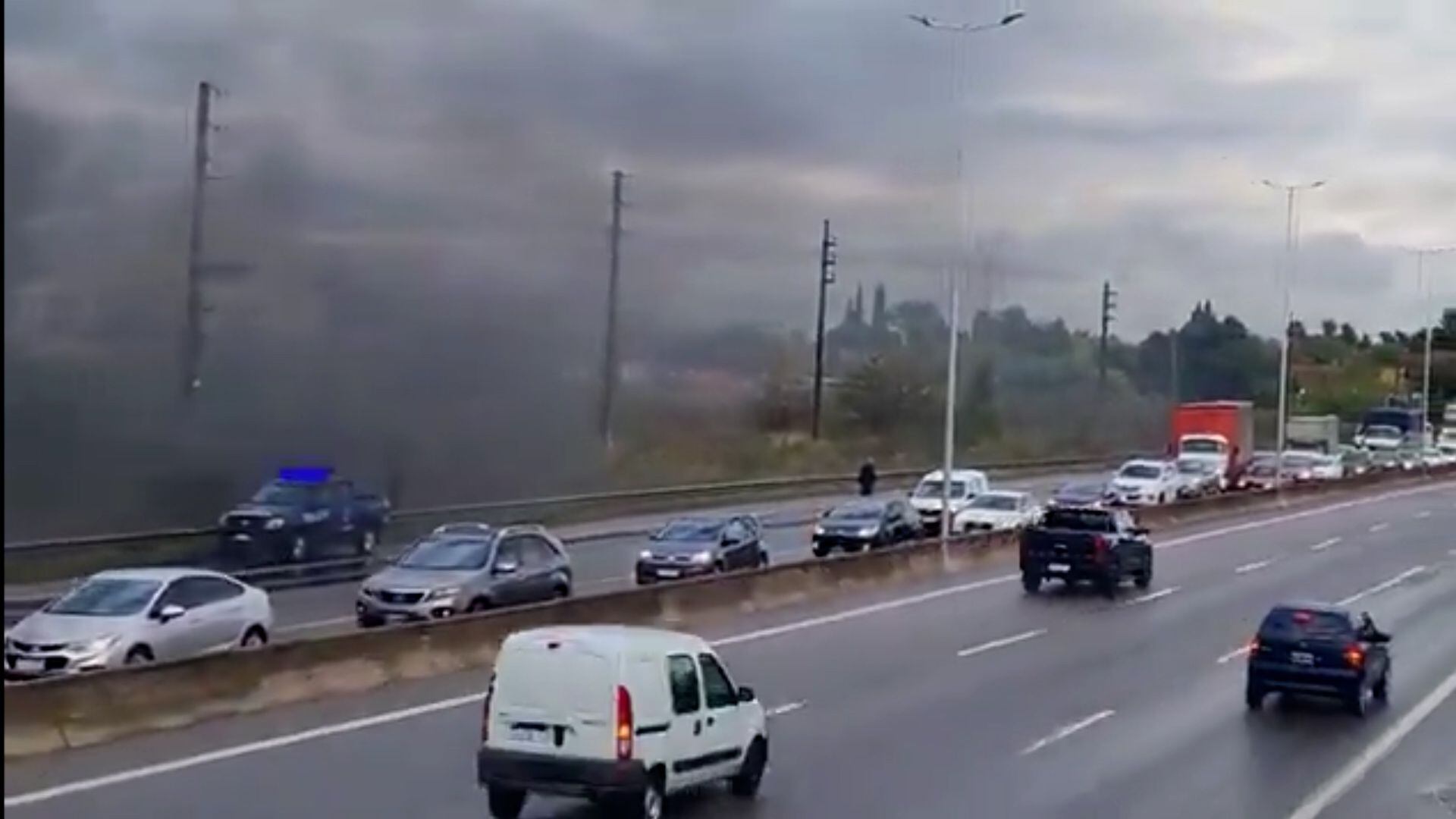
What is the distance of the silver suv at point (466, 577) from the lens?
31703 millimetres

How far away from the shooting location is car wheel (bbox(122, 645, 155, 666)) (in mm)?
24000

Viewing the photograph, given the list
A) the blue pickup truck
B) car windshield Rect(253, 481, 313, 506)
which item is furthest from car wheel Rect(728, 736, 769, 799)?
car windshield Rect(253, 481, 313, 506)

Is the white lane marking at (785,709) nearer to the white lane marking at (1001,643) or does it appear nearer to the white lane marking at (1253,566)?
the white lane marking at (1001,643)

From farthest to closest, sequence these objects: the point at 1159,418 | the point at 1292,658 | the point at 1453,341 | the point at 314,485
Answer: the point at 1453,341, the point at 1159,418, the point at 314,485, the point at 1292,658

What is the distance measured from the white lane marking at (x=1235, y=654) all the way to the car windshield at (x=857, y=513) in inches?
610

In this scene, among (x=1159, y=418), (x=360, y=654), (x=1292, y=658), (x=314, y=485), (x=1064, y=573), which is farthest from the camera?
(x=1159, y=418)

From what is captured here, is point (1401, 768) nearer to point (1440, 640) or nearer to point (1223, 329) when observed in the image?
point (1440, 640)

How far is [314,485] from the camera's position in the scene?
39.8 metres

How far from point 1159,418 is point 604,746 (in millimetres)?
96700

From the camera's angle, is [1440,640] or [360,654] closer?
[360,654]

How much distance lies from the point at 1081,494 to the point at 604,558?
18519mm

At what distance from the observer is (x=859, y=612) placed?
40.1 m

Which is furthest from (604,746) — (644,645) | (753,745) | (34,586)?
(34,586)

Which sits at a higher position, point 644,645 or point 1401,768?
point 644,645
